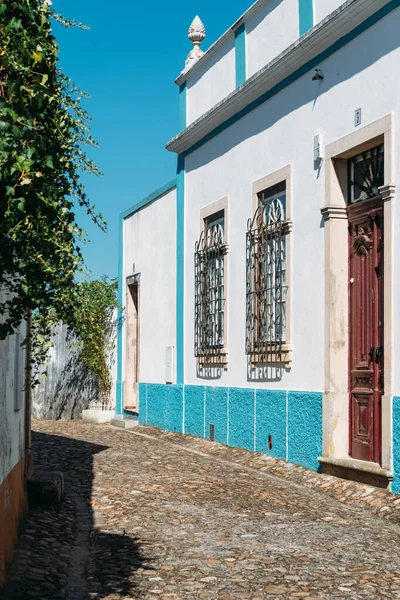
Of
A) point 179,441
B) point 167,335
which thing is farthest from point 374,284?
point 167,335

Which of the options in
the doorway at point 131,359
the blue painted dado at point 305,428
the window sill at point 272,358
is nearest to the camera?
the blue painted dado at point 305,428

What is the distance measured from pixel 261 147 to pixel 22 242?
7882mm

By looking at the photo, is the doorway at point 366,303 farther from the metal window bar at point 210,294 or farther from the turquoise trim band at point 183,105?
the turquoise trim band at point 183,105

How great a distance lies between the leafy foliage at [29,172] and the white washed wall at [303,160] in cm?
452

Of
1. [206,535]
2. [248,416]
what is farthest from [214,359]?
[206,535]

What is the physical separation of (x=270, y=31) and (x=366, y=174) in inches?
122

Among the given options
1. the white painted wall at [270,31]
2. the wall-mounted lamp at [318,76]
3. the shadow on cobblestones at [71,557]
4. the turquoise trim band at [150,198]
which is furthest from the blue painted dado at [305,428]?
the turquoise trim band at [150,198]

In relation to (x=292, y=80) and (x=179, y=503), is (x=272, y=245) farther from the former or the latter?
(x=179, y=503)

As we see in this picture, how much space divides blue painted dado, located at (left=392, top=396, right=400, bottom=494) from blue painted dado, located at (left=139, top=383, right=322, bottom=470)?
146 centimetres

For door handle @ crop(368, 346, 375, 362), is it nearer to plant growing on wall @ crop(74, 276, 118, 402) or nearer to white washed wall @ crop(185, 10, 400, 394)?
white washed wall @ crop(185, 10, 400, 394)

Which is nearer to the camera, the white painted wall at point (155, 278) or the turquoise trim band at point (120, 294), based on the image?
the white painted wall at point (155, 278)

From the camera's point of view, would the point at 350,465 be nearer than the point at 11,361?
No

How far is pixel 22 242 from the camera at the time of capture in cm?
395

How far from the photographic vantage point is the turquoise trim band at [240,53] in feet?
40.3
